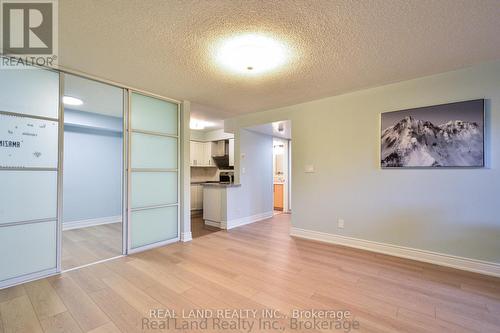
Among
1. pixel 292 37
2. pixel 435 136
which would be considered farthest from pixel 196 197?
pixel 435 136

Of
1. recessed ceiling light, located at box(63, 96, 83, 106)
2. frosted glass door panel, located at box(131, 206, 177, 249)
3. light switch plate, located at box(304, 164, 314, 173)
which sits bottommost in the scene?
frosted glass door panel, located at box(131, 206, 177, 249)

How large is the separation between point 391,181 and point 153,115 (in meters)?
3.82

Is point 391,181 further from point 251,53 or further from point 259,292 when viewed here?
point 251,53

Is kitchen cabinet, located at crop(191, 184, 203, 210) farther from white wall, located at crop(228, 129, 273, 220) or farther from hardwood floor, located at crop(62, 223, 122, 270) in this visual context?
hardwood floor, located at crop(62, 223, 122, 270)

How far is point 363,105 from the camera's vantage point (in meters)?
3.39

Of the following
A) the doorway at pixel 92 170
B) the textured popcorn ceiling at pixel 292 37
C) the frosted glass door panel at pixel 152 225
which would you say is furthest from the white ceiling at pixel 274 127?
the doorway at pixel 92 170

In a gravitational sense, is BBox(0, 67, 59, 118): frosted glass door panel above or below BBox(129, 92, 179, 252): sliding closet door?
above

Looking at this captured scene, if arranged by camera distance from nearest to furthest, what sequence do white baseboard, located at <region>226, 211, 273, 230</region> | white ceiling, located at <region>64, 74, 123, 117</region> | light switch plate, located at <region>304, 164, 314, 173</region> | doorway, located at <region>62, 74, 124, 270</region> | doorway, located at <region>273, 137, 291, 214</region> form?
1. white ceiling, located at <region>64, 74, 123, 117</region>
2. doorway, located at <region>62, 74, 124, 270</region>
3. light switch plate, located at <region>304, 164, 314, 173</region>
4. white baseboard, located at <region>226, 211, 273, 230</region>
5. doorway, located at <region>273, 137, 291, 214</region>

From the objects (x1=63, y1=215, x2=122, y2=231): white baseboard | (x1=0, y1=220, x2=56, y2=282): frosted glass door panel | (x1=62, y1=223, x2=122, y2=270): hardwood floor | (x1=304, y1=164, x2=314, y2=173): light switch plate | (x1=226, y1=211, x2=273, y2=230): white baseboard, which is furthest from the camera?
(x1=226, y1=211, x2=273, y2=230): white baseboard

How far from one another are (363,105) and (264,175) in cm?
300

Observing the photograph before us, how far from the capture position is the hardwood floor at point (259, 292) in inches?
69.1

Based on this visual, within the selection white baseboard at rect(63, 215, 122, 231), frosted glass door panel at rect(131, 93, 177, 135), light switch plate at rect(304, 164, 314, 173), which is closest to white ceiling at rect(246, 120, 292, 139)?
light switch plate at rect(304, 164, 314, 173)

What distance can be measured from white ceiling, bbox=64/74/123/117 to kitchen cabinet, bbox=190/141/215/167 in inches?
95.5

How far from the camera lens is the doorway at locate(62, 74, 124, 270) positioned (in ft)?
12.3
